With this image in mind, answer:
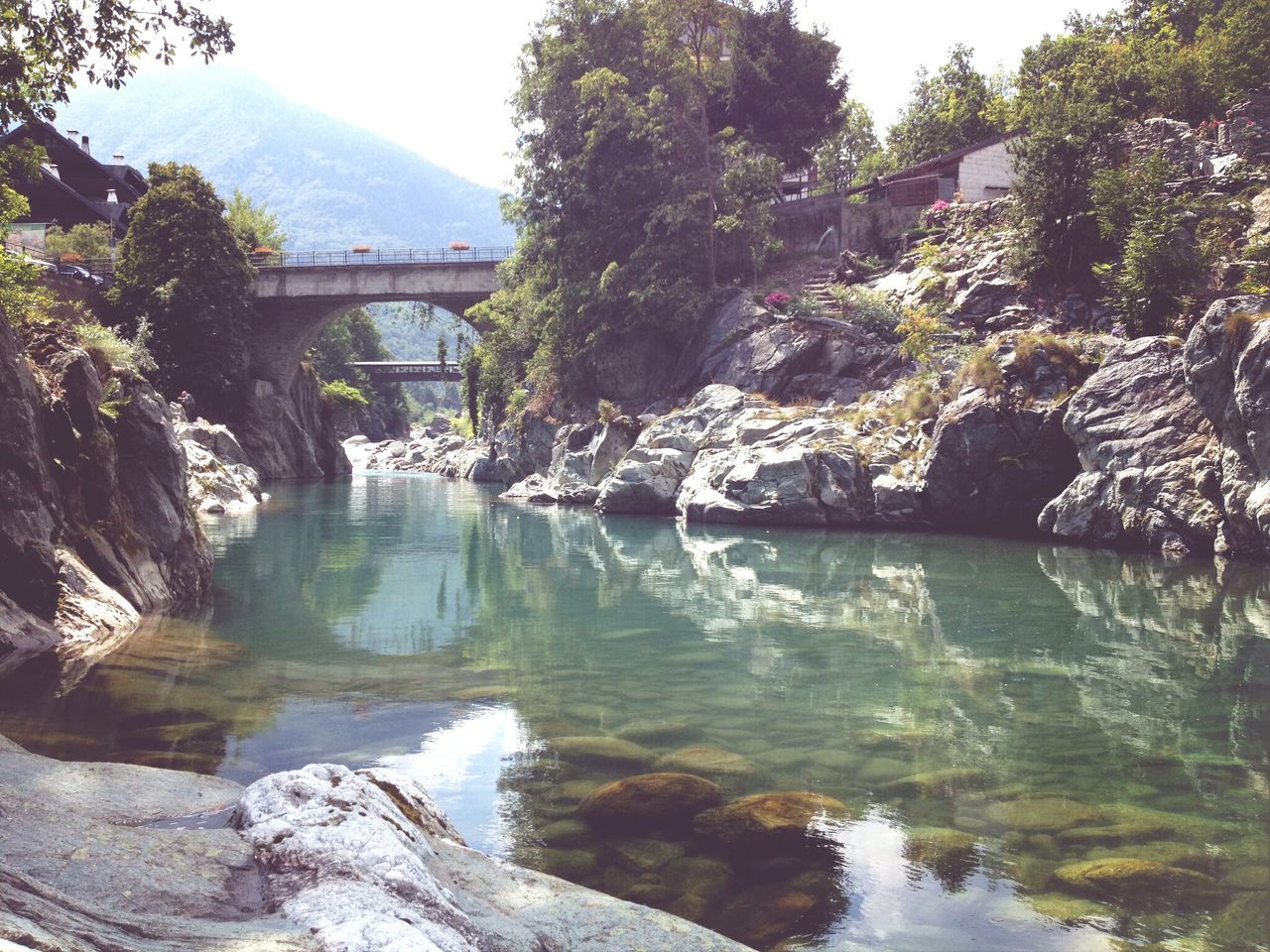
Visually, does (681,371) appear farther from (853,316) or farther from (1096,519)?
(1096,519)

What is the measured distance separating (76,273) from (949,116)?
43049mm

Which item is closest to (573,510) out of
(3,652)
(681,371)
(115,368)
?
(681,371)

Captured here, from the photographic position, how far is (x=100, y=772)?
5.31 meters

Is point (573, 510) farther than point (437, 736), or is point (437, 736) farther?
point (573, 510)

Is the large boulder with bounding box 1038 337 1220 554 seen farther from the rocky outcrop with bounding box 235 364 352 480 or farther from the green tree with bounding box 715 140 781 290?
the rocky outcrop with bounding box 235 364 352 480

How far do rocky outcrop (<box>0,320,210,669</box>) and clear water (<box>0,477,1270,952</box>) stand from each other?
2.27ft

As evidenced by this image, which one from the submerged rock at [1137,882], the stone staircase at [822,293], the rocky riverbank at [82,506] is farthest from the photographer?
the stone staircase at [822,293]

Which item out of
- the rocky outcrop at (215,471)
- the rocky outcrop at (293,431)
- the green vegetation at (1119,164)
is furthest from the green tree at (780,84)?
the rocky outcrop at (293,431)

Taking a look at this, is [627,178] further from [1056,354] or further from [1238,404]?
[1238,404]

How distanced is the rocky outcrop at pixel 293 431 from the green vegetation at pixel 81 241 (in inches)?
377

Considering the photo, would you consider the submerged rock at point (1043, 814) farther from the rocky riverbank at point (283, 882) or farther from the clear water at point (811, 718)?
the rocky riverbank at point (283, 882)

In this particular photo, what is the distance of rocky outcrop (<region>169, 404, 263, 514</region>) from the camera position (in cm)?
3009

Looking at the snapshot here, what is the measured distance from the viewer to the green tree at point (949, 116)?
51.6 metres

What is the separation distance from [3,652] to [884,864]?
8.21m
